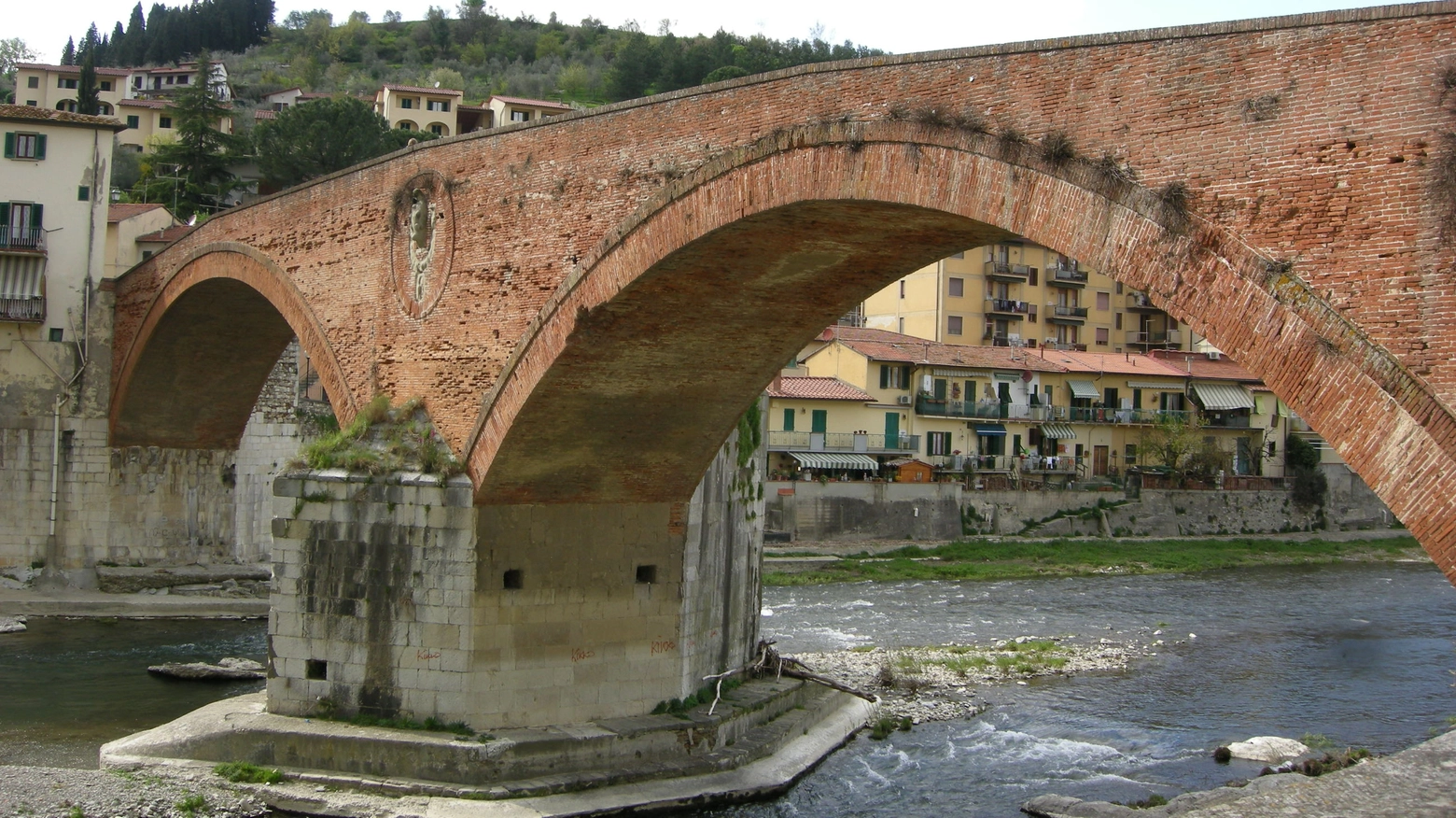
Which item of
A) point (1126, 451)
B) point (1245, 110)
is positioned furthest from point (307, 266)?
point (1126, 451)

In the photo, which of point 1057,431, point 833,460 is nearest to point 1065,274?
point 1057,431

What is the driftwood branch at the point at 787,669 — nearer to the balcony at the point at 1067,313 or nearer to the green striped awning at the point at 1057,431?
the green striped awning at the point at 1057,431

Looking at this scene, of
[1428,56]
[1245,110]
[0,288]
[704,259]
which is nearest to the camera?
[1428,56]

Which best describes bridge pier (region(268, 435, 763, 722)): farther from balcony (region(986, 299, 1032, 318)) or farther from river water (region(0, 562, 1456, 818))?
balcony (region(986, 299, 1032, 318))

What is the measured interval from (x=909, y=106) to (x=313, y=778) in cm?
758

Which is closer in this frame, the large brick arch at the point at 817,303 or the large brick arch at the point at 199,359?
the large brick arch at the point at 817,303

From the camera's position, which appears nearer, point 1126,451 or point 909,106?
point 909,106

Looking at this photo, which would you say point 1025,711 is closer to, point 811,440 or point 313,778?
point 313,778

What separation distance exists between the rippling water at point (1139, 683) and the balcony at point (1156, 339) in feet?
59.7

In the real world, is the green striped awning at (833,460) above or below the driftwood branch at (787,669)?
above

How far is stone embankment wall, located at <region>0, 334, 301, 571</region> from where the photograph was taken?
22.3m

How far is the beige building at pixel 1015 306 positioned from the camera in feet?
141

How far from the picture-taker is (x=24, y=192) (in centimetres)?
2230

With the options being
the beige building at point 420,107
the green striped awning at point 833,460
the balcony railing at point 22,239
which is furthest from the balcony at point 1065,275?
the balcony railing at point 22,239
